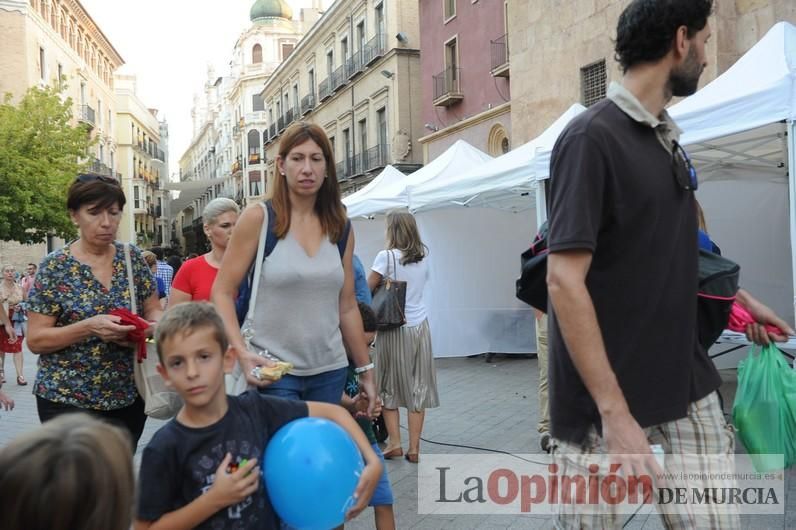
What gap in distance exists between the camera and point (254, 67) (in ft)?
208

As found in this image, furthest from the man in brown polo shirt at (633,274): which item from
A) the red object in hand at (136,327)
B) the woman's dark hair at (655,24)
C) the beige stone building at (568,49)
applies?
the beige stone building at (568,49)

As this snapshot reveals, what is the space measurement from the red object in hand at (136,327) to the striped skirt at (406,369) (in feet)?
9.72

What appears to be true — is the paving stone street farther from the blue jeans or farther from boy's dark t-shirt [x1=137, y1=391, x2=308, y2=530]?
boy's dark t-shirt [x1=137, y1=391, x2=308, y2=530]

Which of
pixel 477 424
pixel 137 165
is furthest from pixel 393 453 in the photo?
pixel 137 165

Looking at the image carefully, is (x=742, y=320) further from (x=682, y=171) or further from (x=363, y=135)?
(x=363, y=135)

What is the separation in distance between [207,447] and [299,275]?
2.87 feet

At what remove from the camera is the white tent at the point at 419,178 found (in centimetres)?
1088

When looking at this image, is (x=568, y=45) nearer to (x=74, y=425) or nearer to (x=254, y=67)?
(x=74, y=425)

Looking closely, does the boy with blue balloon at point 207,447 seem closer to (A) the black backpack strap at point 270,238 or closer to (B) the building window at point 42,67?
(A) the black backpack strap at point 270,238

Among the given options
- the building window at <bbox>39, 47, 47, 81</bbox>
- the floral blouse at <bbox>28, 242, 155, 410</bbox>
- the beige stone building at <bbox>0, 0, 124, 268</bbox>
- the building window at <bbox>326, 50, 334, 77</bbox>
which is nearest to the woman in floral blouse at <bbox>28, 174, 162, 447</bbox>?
the floral blouse at <bbox>28, 242, 155, 410</bbox>

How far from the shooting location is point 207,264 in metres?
4.97

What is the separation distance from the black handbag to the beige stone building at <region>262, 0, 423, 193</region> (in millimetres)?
17279

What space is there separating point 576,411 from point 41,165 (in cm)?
2758

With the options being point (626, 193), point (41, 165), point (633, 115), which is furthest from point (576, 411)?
point (41, 165)
